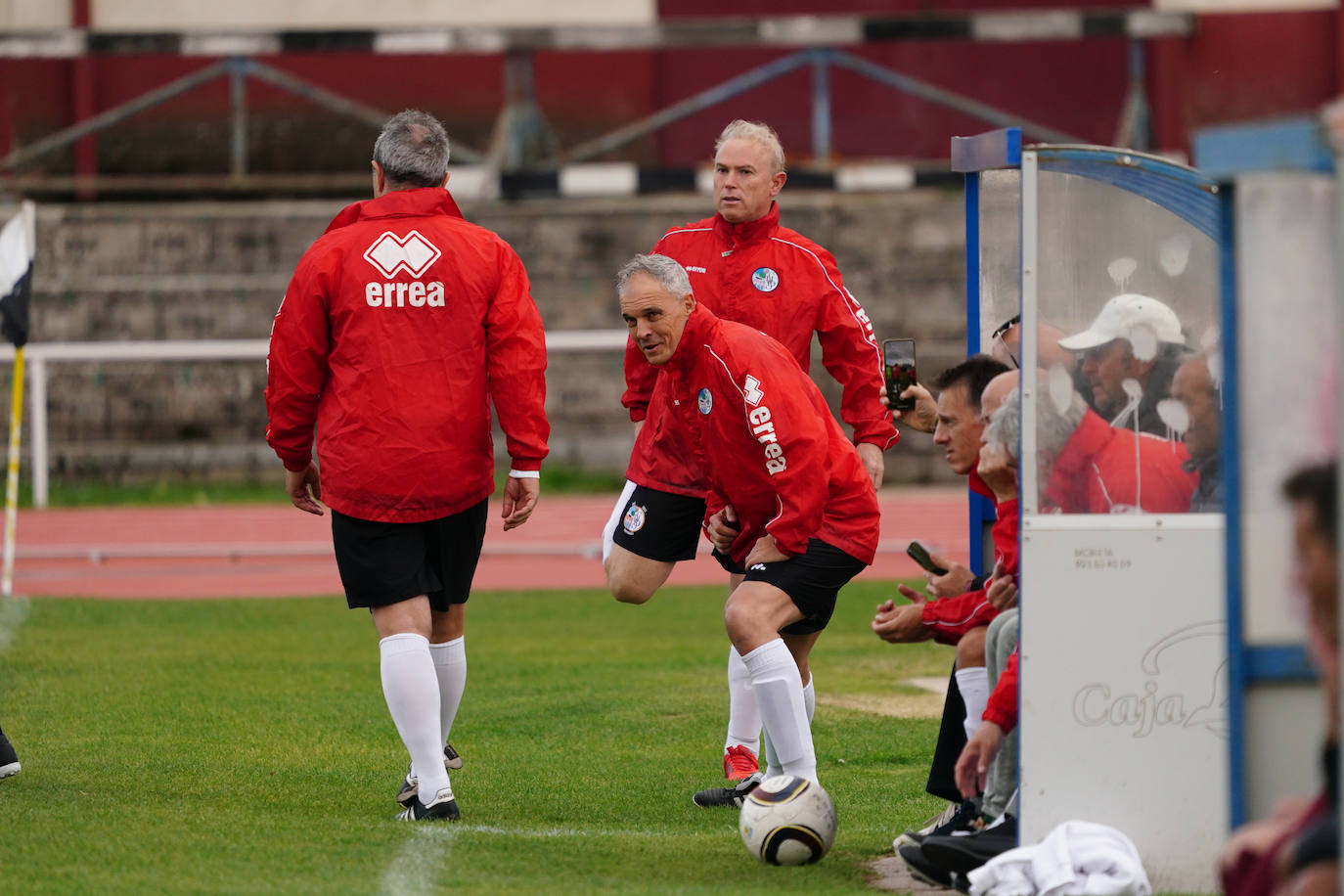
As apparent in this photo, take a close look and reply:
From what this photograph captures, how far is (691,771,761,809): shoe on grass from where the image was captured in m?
5.93

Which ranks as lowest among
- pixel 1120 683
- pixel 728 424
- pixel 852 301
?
pixel 1120 683

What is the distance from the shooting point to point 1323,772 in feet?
10.5

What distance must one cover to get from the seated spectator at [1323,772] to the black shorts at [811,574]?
2205 mm

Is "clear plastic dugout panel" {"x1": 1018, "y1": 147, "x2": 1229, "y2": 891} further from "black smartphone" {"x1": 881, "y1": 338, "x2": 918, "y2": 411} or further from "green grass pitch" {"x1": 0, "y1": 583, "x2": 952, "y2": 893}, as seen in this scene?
"black smartphone" {"x1": 881, "y1": 338, "x2": 918, "y2": 411}

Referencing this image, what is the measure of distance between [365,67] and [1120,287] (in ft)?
56.3

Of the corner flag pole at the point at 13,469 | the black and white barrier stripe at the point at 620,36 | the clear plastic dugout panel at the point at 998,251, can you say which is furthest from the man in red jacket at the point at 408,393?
the black and white barrier stripe at the point at 620,36

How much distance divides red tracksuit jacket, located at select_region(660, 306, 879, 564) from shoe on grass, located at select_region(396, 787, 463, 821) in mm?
1155

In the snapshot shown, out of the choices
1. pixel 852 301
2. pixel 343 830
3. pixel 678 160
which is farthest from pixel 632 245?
pixel 343 830

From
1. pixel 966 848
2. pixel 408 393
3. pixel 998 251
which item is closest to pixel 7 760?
pixel 408 393

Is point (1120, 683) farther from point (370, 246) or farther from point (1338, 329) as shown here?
point (370, 246)

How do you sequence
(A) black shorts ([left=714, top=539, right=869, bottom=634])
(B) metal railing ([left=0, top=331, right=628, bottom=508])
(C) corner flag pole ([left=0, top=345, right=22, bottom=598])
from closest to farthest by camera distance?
(A) black shorts ([left=714, top=539, right=869, bottom=634])
(C) corner flag pole ([left=0, top=345, right=22, bottom=598])
(B) metal railing ([left=0, top=331, right=628, bottom=508])

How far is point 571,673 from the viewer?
876 centimetres

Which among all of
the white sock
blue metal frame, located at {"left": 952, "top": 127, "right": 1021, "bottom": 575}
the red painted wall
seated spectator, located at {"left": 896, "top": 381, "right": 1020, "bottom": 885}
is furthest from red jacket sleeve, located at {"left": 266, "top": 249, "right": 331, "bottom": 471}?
the red painted wall

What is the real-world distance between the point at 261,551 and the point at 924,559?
30.0ft
